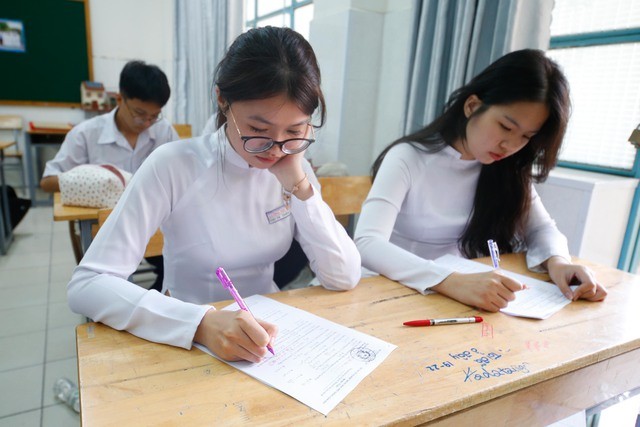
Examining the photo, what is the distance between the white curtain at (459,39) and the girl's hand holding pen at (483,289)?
121 cm

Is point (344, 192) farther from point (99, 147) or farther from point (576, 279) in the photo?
point (99, 147)

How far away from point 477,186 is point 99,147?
1.93 meters

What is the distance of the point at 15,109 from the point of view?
16.5 feet

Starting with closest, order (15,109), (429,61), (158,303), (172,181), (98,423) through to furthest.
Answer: (98,423), (158,303), (172,181), (429,61), (15,109)

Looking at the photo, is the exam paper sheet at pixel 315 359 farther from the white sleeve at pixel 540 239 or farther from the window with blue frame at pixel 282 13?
the window with blue frame at pixel 282 13

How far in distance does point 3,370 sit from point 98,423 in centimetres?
173

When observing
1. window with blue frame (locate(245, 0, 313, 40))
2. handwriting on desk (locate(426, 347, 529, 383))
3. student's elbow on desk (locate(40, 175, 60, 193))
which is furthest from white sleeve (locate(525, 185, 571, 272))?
window with blue frame (locate(245, 0, 313, 40))

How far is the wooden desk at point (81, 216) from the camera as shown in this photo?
5.29 feet

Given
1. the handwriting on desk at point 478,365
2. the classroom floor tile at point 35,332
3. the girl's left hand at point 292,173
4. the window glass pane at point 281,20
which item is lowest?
Answer: the classroom floor tile at point 35,332

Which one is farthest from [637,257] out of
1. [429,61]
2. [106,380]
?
[106,380]

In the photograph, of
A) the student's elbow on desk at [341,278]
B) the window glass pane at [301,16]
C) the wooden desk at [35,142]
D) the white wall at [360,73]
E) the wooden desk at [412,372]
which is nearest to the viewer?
the wooden desk at [412,372]

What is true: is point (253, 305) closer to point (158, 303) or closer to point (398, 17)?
point (158, 303)

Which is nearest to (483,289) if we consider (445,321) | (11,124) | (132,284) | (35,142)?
(445,321)

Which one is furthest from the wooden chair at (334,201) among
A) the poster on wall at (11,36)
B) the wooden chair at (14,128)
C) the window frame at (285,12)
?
the poster on wall at (11,36)
